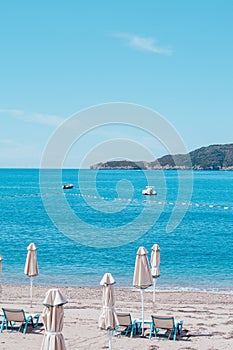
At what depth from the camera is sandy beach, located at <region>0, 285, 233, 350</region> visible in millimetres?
12680

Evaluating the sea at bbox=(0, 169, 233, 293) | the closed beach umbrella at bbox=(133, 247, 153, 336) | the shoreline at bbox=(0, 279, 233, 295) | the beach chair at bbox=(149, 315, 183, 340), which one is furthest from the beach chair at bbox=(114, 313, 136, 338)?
the sea at bbox=(0, 169, 233, 293)

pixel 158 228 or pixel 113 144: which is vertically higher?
pixel 113 144

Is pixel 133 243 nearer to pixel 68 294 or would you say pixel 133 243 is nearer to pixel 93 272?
pixel 93 272

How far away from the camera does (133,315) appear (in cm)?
1574

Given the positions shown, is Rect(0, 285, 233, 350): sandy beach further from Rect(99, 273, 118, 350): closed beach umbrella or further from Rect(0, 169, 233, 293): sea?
Rect(0, 169, 233, 293): sea

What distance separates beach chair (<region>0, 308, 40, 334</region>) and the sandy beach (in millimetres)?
229

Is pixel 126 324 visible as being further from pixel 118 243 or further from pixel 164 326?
pixel 118 243

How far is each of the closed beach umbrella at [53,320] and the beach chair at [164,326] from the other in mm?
5143

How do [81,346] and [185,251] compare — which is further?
[185,251]

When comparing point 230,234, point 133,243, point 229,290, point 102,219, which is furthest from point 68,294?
point 102,219

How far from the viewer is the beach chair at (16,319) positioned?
13.6 m

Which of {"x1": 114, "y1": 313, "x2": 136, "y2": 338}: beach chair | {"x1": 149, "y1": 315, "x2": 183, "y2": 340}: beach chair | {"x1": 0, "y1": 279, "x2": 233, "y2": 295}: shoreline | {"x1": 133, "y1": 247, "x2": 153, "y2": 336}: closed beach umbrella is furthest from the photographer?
{"x1": 0, "y1": 279, "x2": 233, "y2": 295}: shoreline

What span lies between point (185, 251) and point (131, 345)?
2314 centimetres

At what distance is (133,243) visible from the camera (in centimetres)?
3972
